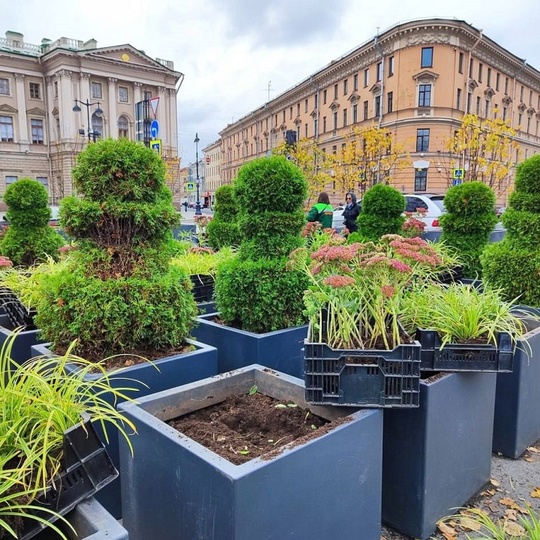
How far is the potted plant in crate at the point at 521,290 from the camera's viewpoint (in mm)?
3338

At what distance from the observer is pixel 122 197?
317 centimetres

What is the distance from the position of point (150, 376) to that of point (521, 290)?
3512 millimetres

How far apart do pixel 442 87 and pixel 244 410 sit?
43109 mm

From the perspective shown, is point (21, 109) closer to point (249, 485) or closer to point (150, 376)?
point (150, 376)

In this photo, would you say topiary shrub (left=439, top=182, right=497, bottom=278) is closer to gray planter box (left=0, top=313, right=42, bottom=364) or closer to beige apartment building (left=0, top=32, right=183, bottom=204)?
gray planter box (left=0, top=313, right=42, bottom=364)

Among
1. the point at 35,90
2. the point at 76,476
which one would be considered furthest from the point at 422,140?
the point at 76,476

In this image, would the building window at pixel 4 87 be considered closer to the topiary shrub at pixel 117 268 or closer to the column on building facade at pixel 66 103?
the column on building facade at pixel 66 103

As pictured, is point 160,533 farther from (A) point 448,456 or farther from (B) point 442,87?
(B) point 442,87

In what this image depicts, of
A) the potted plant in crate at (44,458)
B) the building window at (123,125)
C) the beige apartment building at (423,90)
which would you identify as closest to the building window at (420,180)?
the beige apartment building at (423,90)

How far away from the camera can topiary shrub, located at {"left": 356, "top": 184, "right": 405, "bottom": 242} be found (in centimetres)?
742

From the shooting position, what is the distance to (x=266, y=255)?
14.0 ft

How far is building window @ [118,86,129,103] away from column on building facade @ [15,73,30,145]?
33.2 feet

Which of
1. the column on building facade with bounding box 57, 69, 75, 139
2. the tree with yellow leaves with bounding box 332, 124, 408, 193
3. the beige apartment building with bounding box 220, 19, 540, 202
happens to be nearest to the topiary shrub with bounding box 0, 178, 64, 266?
the tree with yellow leaves with bounding box 332, 124, 408, 193

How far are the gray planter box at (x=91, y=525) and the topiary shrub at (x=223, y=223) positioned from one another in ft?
24.6
